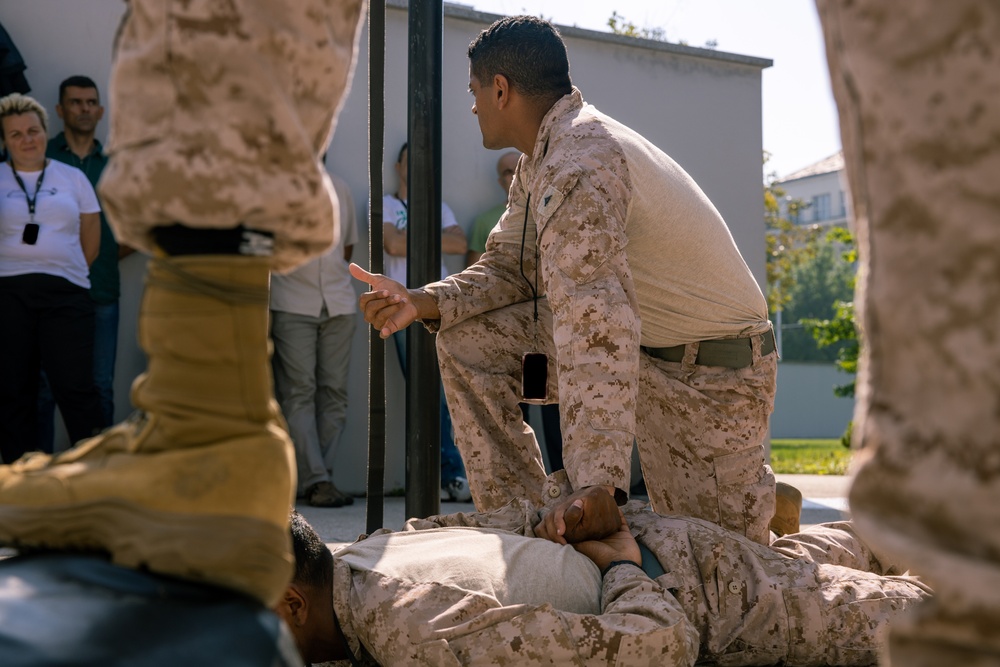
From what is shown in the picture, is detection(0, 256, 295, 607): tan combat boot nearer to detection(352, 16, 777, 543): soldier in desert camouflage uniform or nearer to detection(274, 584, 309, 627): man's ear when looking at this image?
detection(274, 584, 309, 627): man's ear

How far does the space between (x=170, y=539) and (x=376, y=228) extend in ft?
7.14

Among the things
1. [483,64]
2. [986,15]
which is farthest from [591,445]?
[986,15]

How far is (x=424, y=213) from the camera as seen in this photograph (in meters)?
3.36

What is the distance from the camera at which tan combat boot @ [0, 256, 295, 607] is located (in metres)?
1.20

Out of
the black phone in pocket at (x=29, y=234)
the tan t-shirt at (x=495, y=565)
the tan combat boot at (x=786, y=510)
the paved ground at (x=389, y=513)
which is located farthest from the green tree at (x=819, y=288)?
the tan t-shirt at (x=495, y=565)

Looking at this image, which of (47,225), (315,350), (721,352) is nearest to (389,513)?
(315,350)

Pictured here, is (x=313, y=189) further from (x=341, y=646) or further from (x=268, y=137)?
(x=341, y=646)

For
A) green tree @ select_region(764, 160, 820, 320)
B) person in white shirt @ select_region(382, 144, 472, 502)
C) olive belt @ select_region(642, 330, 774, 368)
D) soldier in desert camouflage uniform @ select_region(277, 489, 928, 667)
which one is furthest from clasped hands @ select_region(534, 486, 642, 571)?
green tree @ select_region(764, 160, 820, 320)

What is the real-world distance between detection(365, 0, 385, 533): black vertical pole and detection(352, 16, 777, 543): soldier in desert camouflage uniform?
17 centimetres

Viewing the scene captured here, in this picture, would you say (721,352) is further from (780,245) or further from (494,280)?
(780,245)

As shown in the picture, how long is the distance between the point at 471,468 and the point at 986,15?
2584 mm

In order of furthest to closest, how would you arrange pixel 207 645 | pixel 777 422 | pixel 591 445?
pixel 777 422, pixel 591 445, pixel 207 645

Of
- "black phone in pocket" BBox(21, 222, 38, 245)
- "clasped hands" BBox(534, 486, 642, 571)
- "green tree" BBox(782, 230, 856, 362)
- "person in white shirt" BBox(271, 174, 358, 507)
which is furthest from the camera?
"green tree" BBox(782, 230, 856, 362)

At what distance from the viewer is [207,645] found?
3.65 feet
